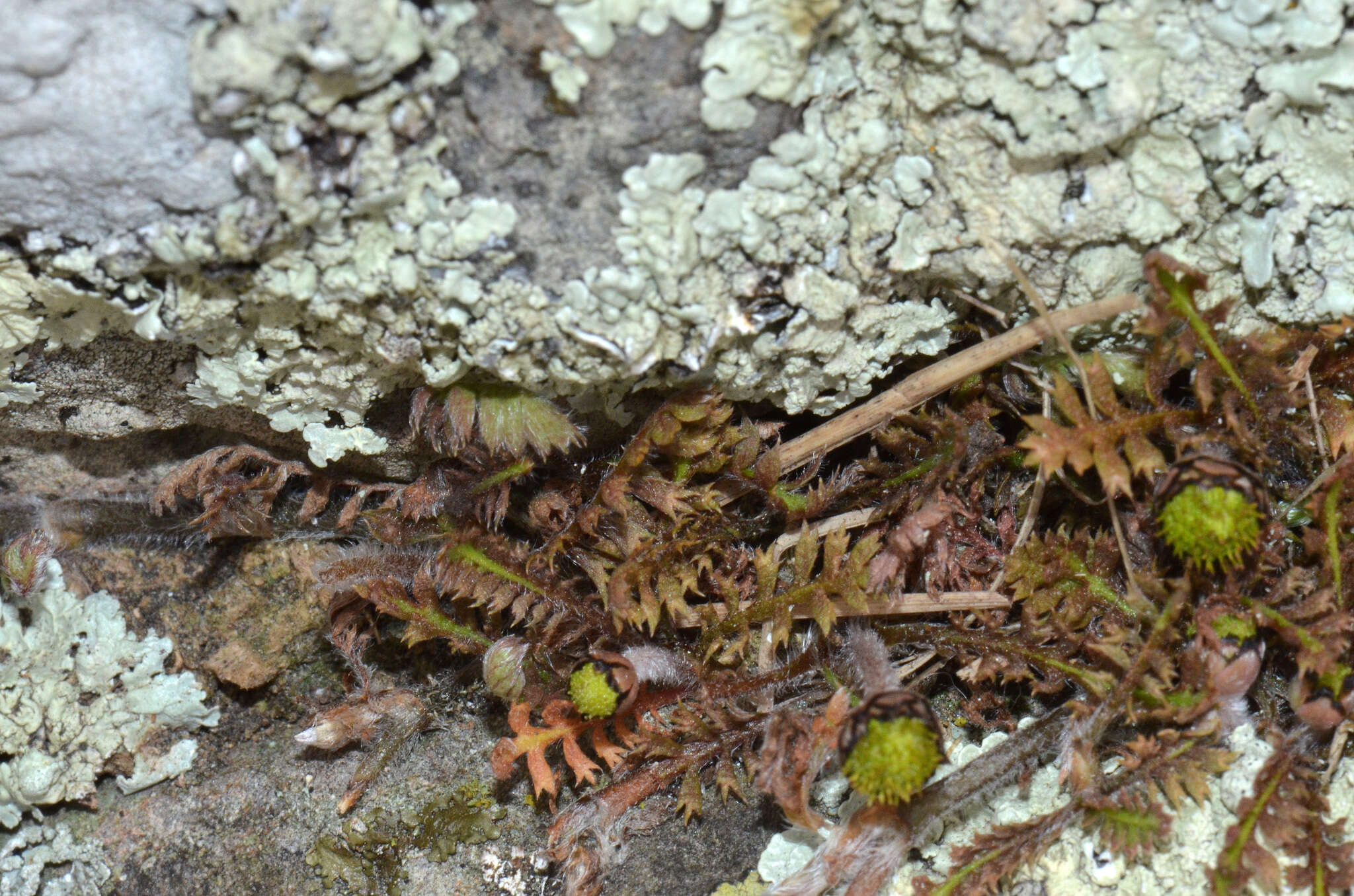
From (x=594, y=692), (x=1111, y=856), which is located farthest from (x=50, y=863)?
(x=1111, y=856)

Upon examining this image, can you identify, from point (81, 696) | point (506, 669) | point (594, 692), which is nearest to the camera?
point (594, 692)

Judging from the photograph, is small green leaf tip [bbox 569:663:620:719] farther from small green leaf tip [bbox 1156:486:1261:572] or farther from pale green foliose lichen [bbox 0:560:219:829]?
small green leaf tip [bbox 1156:486:1261:572]

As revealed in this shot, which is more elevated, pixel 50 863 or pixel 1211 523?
pixel 1211 523

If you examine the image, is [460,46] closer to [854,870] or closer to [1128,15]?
[1128,15]

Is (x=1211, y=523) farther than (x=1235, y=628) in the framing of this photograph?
No

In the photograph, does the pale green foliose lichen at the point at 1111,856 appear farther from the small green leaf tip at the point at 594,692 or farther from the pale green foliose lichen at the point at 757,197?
the pale green foliose lichen at the point at 757,197

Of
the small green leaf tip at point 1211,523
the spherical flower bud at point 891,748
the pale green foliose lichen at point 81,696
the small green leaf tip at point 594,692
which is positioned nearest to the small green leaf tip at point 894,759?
the spherical flower bud at point 891,748

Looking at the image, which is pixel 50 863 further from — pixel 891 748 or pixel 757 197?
pixel 757 197
